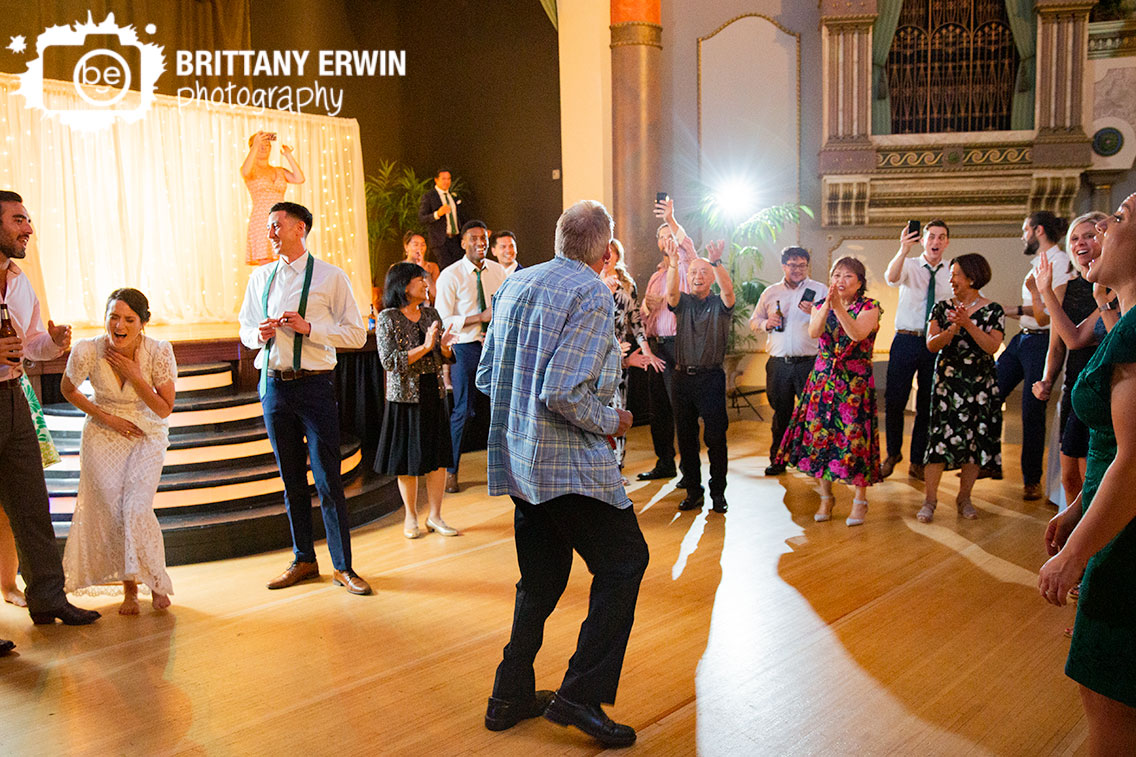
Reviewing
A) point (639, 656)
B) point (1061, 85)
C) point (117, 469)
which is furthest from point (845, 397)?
point (1061, 85)

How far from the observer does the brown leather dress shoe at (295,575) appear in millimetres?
4031

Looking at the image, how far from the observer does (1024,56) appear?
29.9 ft

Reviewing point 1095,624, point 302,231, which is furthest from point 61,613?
point 1095,624

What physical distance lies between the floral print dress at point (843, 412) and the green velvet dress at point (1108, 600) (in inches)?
119

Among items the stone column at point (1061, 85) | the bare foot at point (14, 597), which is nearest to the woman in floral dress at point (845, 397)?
the bare foot at point (14, 597)

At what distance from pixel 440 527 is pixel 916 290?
11.3ft

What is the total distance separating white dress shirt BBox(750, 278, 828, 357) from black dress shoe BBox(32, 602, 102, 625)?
13.6ft

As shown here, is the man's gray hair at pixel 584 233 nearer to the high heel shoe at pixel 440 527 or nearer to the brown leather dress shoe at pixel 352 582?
the brown leather dress shoe at pixel 352 582

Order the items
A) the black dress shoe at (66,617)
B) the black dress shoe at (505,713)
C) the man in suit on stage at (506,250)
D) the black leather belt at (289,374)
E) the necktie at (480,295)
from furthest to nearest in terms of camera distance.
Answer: the man in suit on stage at (506,250) < the necktie at (480,295) < the black leather belt at (289,374) < the black dress shoe at (66,617) < the black dress shoe at (505,713)

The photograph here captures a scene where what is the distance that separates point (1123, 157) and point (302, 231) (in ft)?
27.3

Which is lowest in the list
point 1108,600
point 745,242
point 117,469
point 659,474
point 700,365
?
point 659,474

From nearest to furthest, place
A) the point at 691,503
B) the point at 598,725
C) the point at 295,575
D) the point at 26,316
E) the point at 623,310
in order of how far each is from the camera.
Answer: the point at 598,725, the point at 26,316, the point at 295,575, the point at 691,503, the point at 623,310

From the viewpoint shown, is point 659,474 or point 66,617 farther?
point 659,474

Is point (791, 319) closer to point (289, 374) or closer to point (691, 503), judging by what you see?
point (691, 503)
